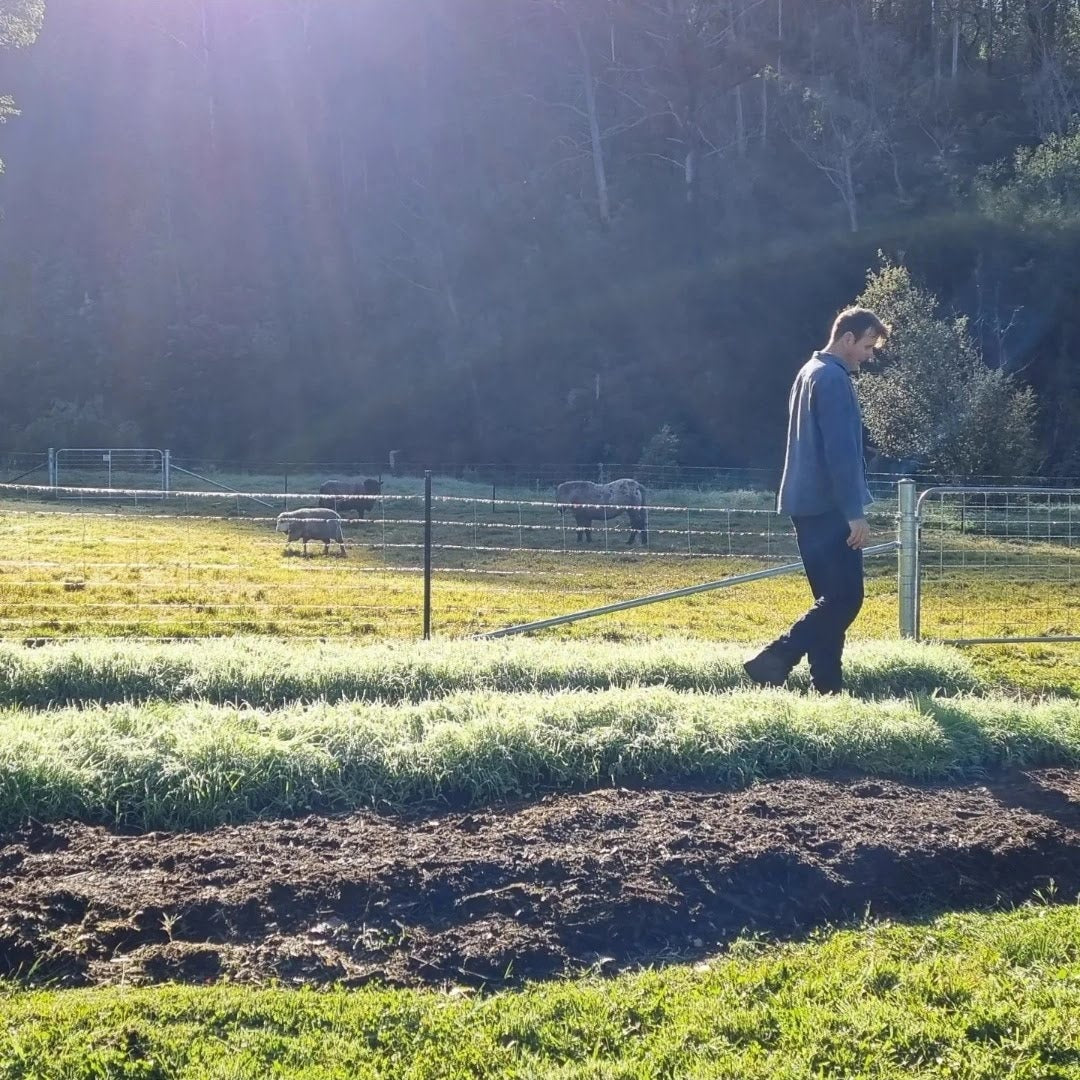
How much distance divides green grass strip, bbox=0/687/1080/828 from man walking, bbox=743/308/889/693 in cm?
50

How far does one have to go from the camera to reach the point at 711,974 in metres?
3.40

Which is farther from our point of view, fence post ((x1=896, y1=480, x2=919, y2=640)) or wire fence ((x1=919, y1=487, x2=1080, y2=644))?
wire fence ((x1=919, y1=487, x2=1080, y2=644))

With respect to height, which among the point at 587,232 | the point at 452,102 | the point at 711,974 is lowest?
the point at 711,974

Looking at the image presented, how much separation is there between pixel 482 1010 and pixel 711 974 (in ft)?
2.34

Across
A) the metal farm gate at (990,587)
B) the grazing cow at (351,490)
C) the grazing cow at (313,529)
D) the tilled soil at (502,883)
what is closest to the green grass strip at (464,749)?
the tilled soil at (502,883)

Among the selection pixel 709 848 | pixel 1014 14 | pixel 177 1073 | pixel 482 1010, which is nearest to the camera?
pixel 177 1073

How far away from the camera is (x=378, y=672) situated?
7277 mm

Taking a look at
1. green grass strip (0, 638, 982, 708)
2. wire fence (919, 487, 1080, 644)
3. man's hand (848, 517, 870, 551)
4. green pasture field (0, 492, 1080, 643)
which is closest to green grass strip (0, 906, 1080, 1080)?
man's hand (848, 517, 870, 551)

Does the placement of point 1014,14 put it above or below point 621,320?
above

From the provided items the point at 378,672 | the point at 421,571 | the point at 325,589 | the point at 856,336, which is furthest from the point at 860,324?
the point at 325,589

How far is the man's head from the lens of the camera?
6.36 m

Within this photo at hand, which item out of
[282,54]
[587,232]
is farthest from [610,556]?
[282,54]

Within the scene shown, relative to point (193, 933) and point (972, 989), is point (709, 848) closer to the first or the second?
point (972, 989)

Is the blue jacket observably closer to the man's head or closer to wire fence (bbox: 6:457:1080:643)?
the man's head
